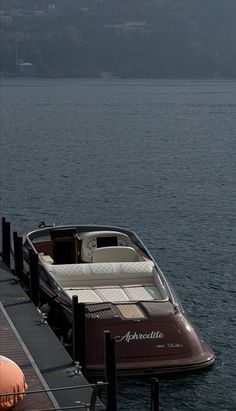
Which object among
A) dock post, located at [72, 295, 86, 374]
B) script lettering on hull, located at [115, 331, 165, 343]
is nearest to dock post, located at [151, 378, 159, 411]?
dock post, located at [72, 295, 86, 374]

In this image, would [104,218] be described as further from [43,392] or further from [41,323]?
[43,392]

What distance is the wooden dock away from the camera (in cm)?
2106

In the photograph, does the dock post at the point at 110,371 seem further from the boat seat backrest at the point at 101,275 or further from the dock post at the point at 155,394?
the boat seat backrest at the point at 101,275

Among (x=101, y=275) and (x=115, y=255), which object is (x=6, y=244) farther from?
(x=101, y=275)

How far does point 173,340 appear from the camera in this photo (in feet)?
87.6

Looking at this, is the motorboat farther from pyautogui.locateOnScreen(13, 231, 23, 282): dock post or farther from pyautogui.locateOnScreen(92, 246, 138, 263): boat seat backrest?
pyautogui.locateOnScreen(13, 231, 23, 282): dock post

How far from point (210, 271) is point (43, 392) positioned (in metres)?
18.2

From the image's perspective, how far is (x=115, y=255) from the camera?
32.6 metres

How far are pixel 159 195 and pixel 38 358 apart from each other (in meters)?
38.1

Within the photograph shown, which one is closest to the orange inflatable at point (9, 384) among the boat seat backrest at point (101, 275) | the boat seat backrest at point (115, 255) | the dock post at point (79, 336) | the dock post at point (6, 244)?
the dock post at point (79, 336)

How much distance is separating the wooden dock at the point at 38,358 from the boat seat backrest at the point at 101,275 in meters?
1.28

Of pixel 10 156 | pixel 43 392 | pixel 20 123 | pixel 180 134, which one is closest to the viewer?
pixel 43 392

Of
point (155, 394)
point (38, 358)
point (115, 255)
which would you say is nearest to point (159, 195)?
point (115, 255)

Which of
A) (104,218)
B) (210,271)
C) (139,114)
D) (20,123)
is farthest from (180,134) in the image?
(210,271)
